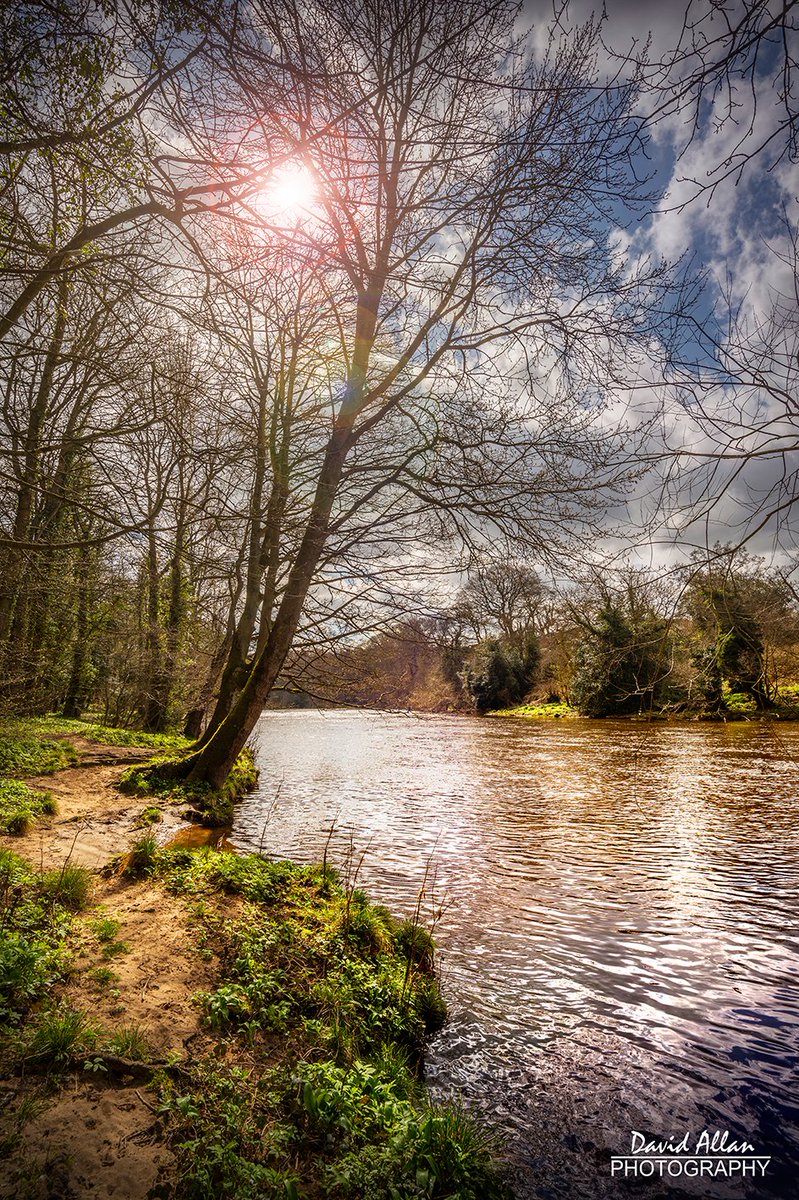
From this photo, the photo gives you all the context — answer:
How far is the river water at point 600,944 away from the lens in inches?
133

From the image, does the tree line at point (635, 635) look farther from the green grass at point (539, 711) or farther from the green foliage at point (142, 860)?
the green grass at point (539, 711)

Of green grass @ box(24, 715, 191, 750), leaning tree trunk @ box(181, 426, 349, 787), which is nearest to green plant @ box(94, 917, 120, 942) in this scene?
leaning tree trunk @ box(181, 426, 349, 787)

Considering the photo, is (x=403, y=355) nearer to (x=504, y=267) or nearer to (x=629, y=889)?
(x=504, y=267)

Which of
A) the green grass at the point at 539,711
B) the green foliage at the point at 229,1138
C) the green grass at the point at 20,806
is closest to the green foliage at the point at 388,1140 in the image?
the green foliage at the point at 229,1138

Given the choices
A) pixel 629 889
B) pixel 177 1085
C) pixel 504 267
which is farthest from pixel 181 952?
pixel 504 267

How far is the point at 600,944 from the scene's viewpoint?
5.46 meters

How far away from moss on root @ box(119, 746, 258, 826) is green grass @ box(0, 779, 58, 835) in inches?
64.4

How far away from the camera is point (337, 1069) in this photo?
3195 millimetres

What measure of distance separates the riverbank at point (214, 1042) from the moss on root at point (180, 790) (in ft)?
12.5

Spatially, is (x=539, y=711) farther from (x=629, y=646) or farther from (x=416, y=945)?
(x=629, y=646)

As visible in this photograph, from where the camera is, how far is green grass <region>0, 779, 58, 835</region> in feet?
21.1

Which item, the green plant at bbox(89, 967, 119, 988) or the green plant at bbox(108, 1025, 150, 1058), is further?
the green plant at bbox(89, 967, 119, 988)

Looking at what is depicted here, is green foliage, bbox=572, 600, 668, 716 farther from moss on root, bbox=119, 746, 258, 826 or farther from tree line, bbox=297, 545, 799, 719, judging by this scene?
moss on root, bbox=119, 746, 258, 826

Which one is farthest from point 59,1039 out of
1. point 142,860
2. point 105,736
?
point 105,736
